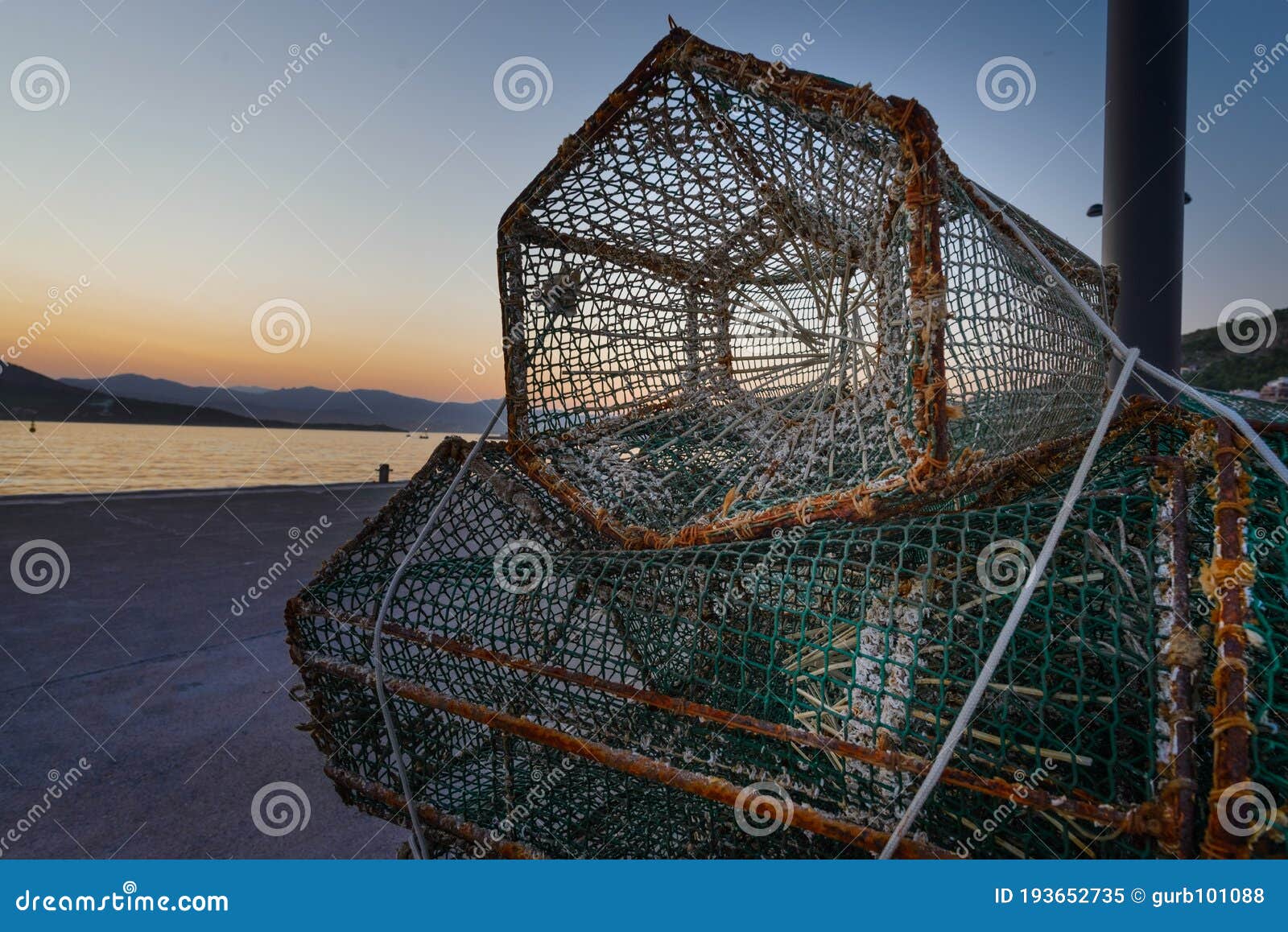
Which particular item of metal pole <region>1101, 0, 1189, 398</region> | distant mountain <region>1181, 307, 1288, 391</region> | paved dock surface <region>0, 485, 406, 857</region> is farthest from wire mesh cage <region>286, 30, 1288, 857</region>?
distant mountain <region>1181, 307, 1288, 391</region>

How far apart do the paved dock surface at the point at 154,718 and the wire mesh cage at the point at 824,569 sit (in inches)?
15.4

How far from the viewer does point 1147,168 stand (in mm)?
4199

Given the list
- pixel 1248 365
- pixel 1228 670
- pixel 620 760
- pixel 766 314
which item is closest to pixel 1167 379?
pixel 1228 670

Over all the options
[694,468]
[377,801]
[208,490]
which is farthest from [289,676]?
[208,490]

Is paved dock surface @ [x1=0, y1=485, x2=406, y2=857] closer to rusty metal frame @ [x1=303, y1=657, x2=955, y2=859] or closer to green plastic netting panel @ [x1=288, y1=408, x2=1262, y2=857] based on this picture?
green plastic netting panel @ [x1=288, y1=408, x2=1262, y2=857]

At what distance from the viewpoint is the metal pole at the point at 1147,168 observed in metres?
4.09

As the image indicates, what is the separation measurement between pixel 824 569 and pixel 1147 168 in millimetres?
4334

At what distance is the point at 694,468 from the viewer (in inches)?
77.2

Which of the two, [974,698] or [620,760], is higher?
[974,698]

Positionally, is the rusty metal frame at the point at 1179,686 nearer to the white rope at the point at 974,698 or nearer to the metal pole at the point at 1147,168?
the white rope at the point at 974,698

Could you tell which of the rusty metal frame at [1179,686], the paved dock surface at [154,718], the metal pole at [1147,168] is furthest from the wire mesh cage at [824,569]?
the metal pole at [1147,168]

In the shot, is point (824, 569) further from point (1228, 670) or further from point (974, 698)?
point (1228, 670)

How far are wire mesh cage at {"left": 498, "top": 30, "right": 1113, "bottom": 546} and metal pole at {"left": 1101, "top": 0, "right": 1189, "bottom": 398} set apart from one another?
8.32 ft
